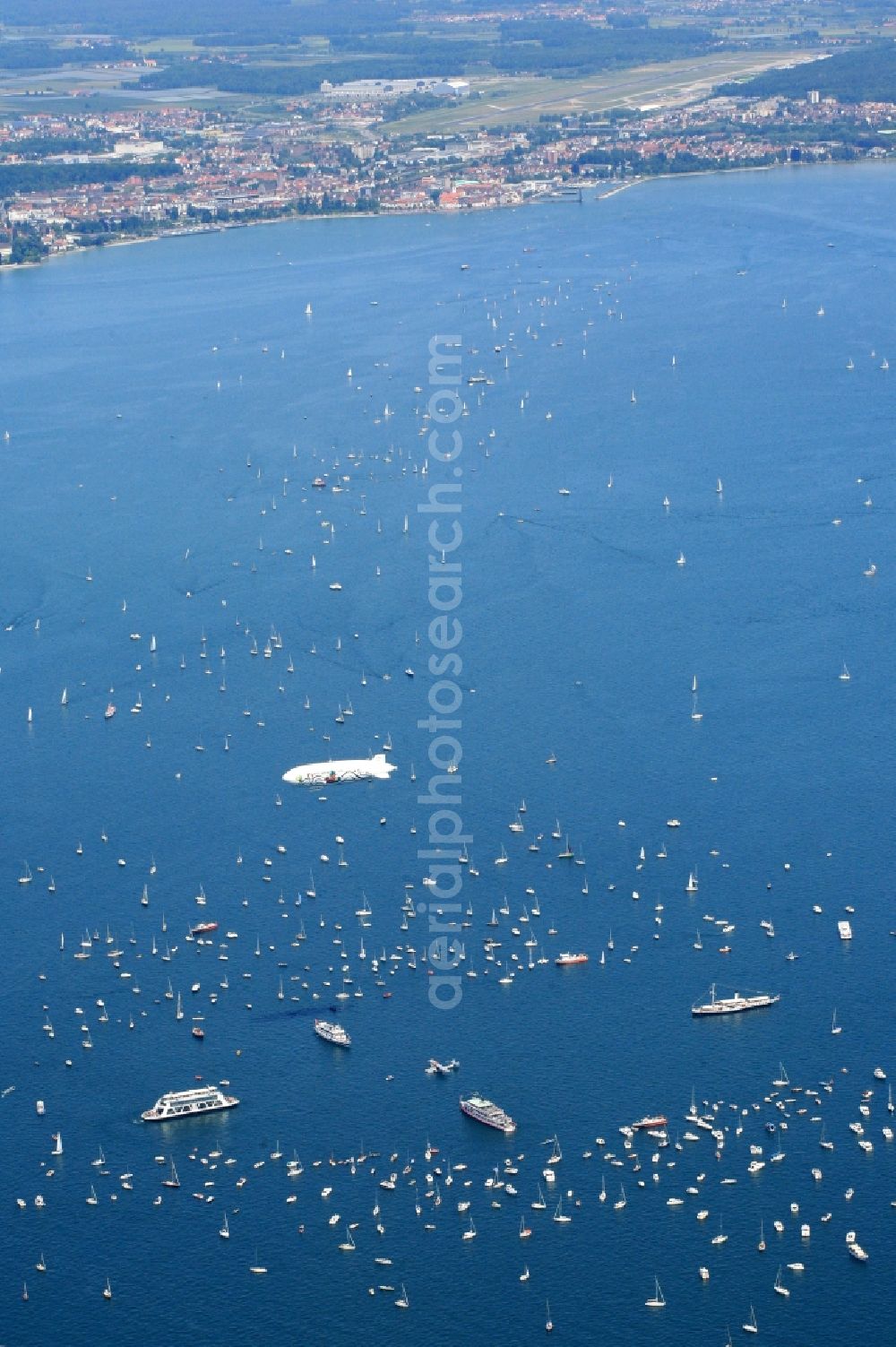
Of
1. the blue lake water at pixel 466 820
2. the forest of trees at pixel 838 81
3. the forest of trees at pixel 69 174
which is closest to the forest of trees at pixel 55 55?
the forest of trees at pixel 69 174

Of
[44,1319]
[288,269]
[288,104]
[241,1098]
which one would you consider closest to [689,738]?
[241,1098]

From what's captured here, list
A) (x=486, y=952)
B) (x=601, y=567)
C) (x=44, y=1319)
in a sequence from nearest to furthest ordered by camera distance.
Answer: (x=44, y=1319)
(x=486, y=952)
(x=601, y=567)

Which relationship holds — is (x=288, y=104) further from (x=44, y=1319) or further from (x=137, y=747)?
(x=44, y=1319)

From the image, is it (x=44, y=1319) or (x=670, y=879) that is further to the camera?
(x=670, y=879)

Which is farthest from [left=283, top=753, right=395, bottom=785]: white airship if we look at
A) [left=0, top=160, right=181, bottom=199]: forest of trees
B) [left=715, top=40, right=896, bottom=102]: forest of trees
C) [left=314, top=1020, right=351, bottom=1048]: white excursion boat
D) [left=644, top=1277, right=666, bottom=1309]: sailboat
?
[left=715, top=40, right=896, bottom=102]: forest of trees

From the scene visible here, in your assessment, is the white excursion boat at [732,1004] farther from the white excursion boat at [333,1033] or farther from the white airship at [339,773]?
the white airship at [339,773]

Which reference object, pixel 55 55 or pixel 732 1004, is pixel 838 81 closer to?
pixel 55 55

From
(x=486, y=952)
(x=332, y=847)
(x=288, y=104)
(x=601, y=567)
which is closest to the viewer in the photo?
(x=486, y=952)
